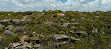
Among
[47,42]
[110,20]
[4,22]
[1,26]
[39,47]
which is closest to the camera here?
[39,47]

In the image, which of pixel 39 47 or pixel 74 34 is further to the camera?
pixel 74 34

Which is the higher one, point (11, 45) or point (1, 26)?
point (1, 26)

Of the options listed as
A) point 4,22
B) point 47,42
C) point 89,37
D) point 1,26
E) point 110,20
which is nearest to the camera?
point 47,42

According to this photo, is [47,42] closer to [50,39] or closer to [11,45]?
[50,39]

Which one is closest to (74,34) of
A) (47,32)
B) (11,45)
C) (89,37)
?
(89,37)

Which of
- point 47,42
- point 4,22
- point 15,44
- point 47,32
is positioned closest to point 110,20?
point 47,32

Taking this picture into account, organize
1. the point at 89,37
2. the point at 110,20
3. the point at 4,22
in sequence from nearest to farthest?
the point at 89,37 → the point at 4,22 → the point at 110,20

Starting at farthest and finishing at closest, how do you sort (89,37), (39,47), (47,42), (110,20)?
(110,20) < (89,37) < (47,42) < (39,47)

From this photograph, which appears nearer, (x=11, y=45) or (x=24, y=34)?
(x=11, y=45)

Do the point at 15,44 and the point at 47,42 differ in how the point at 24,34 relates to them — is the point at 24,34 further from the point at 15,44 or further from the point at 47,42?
the point at 47,42
